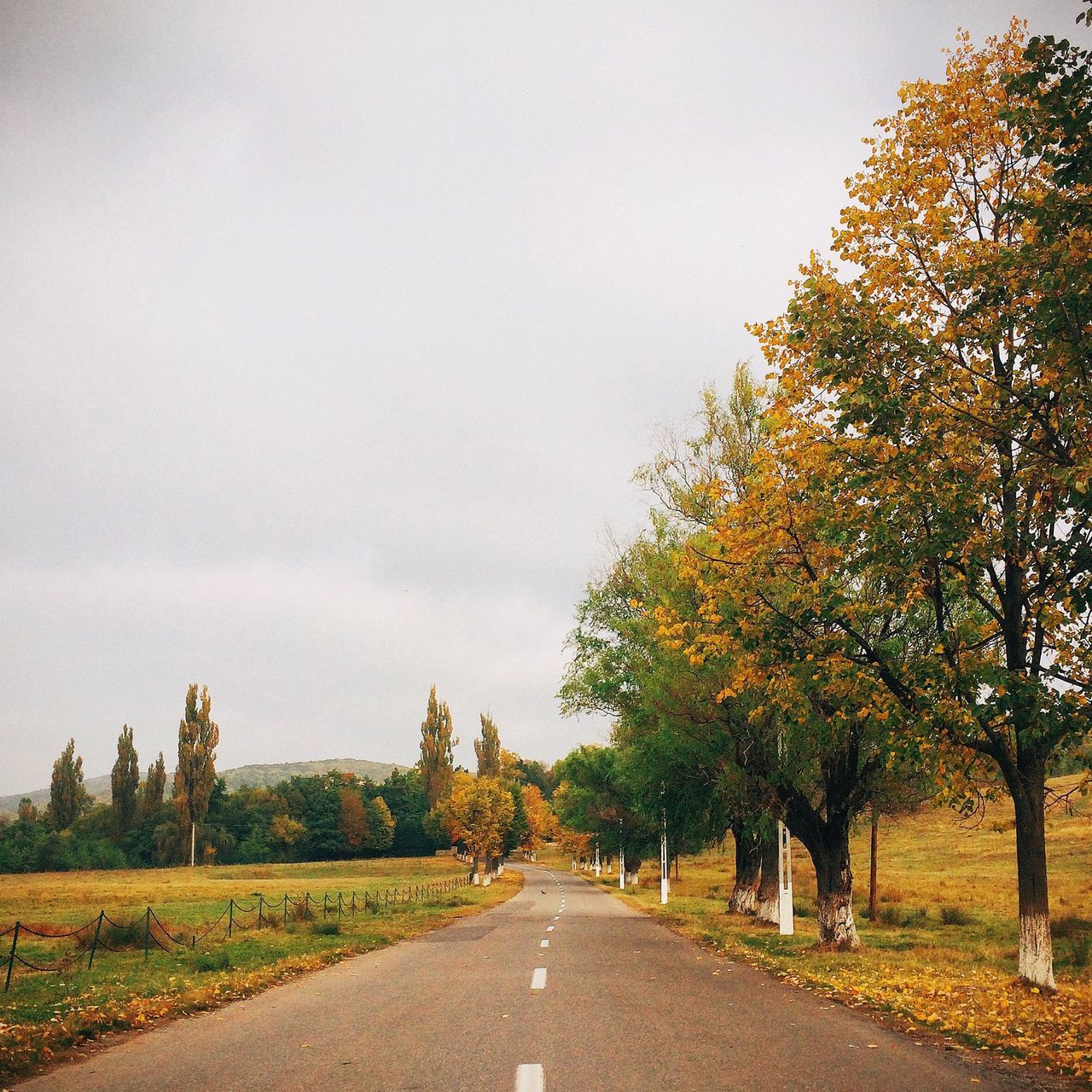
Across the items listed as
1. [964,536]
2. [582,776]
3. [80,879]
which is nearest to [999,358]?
[964,536]

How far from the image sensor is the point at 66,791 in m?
106

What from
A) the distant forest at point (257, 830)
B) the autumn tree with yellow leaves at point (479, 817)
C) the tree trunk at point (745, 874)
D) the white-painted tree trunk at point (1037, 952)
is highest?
the white-painted tree trunk at point (1037, 952)

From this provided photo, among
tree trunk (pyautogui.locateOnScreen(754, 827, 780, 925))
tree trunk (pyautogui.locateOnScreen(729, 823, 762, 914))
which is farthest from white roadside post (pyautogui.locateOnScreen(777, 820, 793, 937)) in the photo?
tree trunk (pyautogui.locateOnScreen(729, 823, 762, 914))

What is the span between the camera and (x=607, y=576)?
1276 inches

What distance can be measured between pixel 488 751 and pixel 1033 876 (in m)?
101

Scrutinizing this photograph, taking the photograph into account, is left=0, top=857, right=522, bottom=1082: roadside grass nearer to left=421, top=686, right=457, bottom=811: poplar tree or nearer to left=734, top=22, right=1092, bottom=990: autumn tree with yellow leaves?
left=734, top=22, right=1092, bottom=990: autumn tree with yellow leaves

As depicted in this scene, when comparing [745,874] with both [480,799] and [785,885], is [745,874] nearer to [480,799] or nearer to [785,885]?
[785,885]

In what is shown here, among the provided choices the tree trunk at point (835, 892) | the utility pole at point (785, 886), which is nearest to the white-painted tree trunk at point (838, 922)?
the tree trunk at point (835, 892)

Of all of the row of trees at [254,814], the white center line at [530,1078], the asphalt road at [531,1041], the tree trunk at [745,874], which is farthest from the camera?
the row of trees at [254,814]

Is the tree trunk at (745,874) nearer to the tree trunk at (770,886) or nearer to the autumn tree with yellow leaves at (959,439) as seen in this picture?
the tree trunk at (770,886)

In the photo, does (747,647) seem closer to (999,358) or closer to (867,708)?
(867,708)

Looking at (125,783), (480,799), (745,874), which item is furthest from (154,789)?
(745,874)

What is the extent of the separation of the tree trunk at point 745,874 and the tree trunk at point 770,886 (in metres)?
3.22

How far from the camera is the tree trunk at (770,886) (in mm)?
26781
